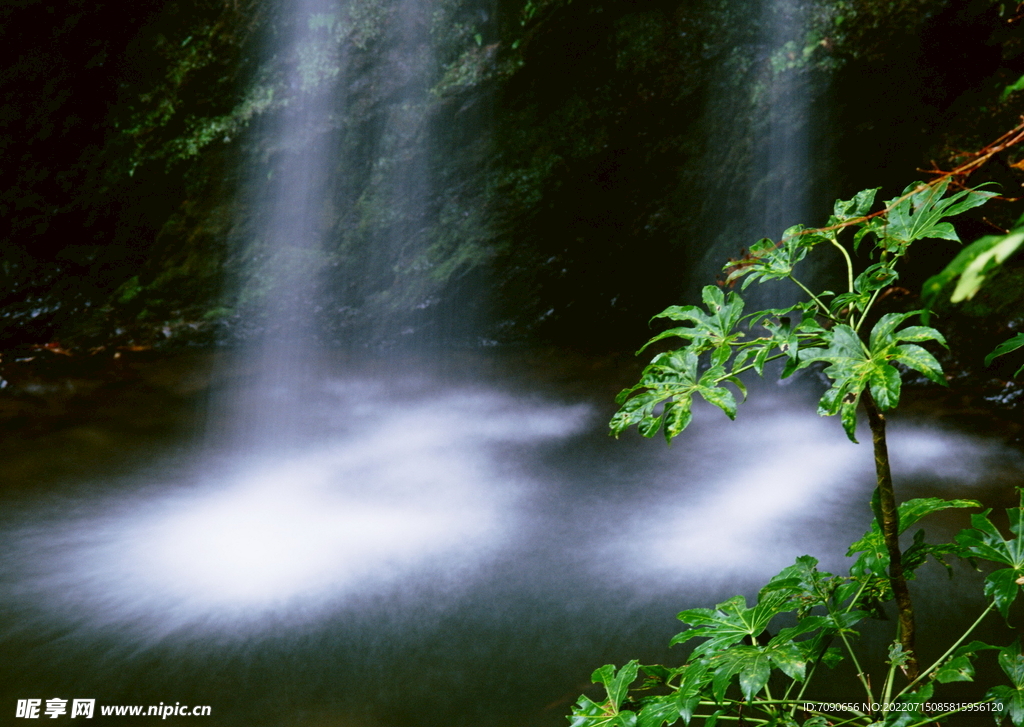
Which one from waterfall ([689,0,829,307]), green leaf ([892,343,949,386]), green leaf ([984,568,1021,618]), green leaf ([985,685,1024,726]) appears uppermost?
waterfall ([689,0,829,307])

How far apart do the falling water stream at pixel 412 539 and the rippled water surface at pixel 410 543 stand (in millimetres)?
12

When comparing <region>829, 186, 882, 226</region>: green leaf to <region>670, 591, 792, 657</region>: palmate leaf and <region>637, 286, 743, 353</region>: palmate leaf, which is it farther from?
<region>670, 591, 792, 657</region>: palmate leaf

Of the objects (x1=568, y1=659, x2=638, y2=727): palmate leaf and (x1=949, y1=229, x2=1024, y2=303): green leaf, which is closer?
(x1=949, y1=229, x2=1024, y2=303): green leaf

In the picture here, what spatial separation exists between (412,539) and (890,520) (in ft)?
8.32

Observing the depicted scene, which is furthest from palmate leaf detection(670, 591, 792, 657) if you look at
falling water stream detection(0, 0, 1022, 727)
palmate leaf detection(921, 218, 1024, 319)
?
falling water stream detection(0, 0, 1022, 727)

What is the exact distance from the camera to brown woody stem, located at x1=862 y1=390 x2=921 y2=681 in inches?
46.5

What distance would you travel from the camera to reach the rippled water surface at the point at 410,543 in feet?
8.15

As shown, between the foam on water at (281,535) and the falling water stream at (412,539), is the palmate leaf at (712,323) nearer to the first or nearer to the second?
the falling water stream at (412,539)

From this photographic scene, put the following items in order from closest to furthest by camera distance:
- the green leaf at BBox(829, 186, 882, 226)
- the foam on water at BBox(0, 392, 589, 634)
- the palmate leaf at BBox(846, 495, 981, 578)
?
1. the palmate leaf at BBox(846, 495, 981, 578)
2. the green leaf at BBox(829, 186, 882, 226)
3. the foam on water at BBox(0, 392, 589, 634)

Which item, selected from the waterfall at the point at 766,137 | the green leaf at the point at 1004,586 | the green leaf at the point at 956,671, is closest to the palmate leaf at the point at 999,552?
the green leaf at the point at 1004,586

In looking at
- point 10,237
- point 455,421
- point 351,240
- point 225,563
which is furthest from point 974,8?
point 10,237

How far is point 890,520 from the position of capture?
1209 mm

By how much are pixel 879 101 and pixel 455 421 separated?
12.6 ft

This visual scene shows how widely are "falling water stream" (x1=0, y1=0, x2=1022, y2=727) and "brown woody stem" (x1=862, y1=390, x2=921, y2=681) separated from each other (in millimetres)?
1307
